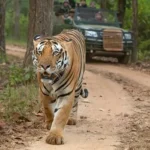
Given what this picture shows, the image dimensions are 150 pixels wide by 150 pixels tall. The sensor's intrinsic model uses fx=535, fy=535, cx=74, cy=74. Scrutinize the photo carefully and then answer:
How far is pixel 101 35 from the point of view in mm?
18609

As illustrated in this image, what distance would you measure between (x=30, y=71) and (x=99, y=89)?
5.78ft

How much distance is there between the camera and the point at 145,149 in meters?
6.28

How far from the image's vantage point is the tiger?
6.21 meters

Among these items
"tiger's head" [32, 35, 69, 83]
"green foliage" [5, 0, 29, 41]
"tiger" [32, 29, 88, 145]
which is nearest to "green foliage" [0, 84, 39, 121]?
"tiger" [32, 29, 88, 145]

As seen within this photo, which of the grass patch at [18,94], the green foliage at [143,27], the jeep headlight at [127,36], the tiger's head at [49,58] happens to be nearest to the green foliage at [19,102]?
the grass patch at [18,94]

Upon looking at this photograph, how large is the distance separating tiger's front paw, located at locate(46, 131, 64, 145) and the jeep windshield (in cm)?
1320

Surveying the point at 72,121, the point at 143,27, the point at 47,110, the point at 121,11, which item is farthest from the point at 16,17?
the point at 47,110

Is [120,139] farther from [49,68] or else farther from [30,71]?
[30,71]

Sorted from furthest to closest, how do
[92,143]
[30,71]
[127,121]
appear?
[30,71]
[127,121]
[92,143]

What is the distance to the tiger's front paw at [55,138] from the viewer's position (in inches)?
249

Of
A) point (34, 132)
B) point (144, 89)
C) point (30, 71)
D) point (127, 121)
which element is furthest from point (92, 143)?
point (144, 89)

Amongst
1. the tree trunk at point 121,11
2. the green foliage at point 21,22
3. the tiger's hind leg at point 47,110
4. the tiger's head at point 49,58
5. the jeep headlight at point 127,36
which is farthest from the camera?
the green foliage at point 21,22

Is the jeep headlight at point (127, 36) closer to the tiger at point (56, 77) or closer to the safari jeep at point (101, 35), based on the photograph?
the safari jeep at point (101, 35)

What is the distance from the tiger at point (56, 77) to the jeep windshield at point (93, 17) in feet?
40.7
